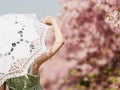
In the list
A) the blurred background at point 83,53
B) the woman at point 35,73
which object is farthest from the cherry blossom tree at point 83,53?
the woman at point 35,73

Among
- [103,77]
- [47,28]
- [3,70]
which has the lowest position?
[103,77]

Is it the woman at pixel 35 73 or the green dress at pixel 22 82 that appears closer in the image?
the woman at pixel 35 73

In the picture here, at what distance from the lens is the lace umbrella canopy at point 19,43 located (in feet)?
17.0

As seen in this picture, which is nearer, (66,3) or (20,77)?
(20,77)

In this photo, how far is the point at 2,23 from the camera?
5449mm

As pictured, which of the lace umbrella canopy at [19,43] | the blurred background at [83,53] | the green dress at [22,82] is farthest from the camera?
the blurred background at [83,53]

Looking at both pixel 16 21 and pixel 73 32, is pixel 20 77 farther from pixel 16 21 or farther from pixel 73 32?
pixel 73 32

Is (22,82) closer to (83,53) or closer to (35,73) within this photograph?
(35,73)

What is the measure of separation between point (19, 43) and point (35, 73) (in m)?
0.31

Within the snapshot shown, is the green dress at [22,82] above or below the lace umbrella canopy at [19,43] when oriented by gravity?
below

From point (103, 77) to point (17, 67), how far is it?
22.9 ft

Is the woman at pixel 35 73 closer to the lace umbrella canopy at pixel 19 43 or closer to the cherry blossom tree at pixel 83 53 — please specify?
the lace umbrella canopy at pixel 19 43

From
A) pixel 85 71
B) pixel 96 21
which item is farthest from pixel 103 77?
pixel 96 21

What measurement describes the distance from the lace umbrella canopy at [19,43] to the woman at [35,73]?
6cm
